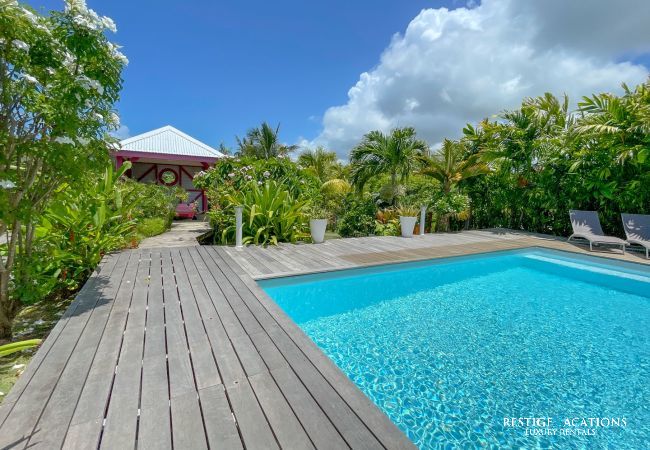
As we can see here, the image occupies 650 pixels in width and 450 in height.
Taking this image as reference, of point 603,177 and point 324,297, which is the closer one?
point 324,297

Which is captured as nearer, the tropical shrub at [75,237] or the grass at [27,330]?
the grass at [27,330]

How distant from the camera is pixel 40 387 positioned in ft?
5.82

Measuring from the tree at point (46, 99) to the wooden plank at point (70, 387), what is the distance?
1057mm

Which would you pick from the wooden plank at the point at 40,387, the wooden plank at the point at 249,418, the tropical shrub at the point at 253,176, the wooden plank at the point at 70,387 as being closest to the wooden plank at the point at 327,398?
the wooden plank at the point at 249,418

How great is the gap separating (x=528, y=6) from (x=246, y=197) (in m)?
9.80

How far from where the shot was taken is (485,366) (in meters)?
2.69

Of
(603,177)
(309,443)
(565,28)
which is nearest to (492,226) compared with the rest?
(603,177)

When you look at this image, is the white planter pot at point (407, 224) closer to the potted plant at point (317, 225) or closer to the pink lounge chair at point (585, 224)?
the potted plant at point (317, 225)

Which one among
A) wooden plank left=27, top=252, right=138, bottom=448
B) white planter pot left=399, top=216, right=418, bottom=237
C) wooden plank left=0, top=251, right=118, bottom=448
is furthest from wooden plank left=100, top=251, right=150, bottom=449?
white planter pot left=399, top=216, right=418, bottom=237

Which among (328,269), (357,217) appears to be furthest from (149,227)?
(357,217)

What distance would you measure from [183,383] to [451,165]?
10145mm

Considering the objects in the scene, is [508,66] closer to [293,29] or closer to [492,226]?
[492,226]

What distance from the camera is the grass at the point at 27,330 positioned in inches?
90.4

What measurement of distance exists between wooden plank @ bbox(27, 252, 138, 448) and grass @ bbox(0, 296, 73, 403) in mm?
450
